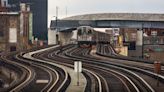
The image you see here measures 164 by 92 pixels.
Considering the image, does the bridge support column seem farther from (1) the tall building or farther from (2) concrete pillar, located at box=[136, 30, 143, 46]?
(1) the tall building

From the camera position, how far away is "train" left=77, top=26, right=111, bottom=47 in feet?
332

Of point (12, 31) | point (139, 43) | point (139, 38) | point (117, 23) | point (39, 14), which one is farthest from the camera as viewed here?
point (39, 14)

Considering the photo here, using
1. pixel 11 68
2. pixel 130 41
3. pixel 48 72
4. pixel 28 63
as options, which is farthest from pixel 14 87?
pixel 130 41

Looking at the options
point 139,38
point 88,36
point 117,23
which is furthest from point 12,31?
point 117,23

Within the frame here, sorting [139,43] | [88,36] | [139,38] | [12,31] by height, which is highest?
[12,31]

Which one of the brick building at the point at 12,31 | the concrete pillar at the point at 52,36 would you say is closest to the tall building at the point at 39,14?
the concrete pillar at the point at 52,36

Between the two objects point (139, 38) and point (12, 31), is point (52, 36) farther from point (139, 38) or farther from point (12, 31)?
point (139, 38)

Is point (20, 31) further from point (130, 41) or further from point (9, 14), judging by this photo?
point (130, 41)

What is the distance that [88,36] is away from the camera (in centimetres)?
10344

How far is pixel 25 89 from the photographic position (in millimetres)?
36031

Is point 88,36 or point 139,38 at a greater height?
point 88,36

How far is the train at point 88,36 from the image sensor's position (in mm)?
101125

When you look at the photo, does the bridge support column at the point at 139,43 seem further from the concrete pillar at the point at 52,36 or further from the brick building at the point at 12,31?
the brick building at the point at 12,31

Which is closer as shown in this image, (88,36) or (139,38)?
(88,36)
